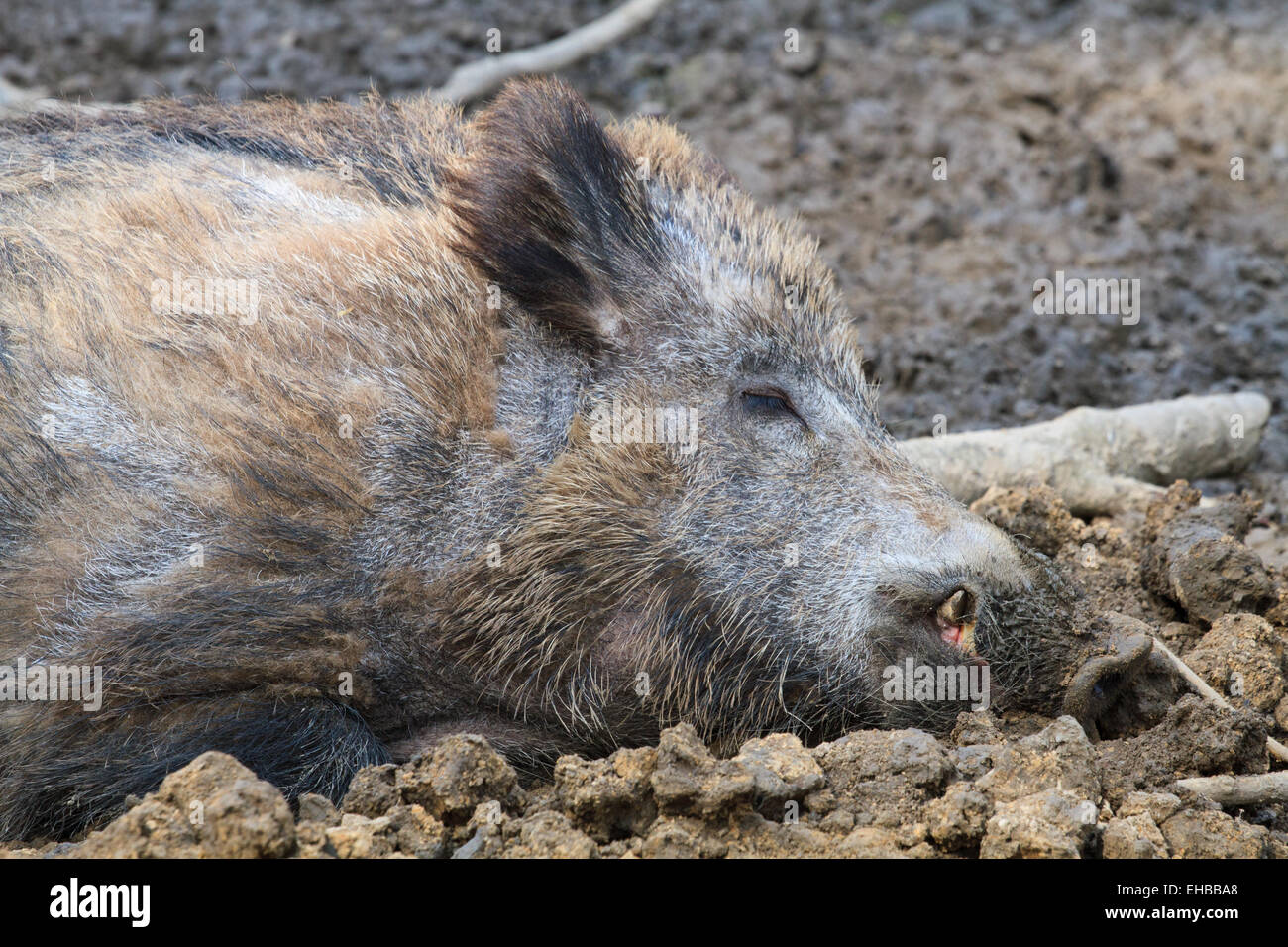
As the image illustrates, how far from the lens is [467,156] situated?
4.09 m

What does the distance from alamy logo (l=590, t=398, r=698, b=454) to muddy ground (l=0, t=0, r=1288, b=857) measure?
3.30ft

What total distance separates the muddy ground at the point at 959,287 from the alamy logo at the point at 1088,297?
0.21ft

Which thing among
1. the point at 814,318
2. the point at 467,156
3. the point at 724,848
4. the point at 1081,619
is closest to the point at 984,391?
the point at 814,318

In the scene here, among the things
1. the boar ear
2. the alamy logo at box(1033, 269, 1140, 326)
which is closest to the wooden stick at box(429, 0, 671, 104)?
the alamy logo at box(1033, 269, 1140, 326)

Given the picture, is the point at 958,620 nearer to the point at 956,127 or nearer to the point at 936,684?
the point at 936,684

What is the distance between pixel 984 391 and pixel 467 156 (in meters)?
2.87

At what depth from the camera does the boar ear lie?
12.6 ft

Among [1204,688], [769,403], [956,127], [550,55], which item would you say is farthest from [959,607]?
[550,55]

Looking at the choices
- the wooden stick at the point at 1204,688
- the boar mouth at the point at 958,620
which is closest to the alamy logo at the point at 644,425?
the boar mouth at the point at 958,620

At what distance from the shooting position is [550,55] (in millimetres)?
8242

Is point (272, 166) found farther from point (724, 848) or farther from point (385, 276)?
point (724, 848)
